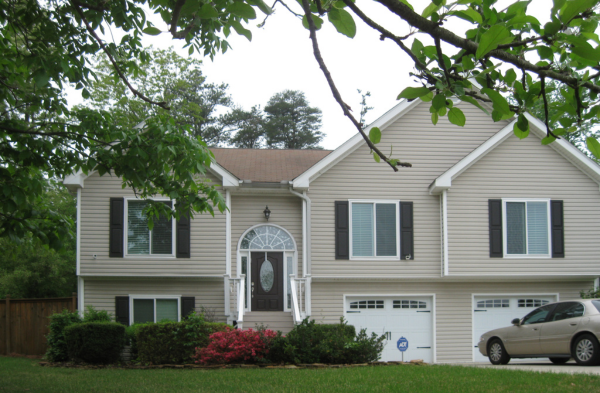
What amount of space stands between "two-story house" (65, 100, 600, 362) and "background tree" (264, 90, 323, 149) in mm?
26344

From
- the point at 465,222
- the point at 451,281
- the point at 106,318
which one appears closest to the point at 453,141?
the point at 465,222

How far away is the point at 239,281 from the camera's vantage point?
1596 cm

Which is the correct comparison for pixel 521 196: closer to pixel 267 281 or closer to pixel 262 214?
pixel 262 214

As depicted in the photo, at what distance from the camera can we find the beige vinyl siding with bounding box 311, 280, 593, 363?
16.5 m

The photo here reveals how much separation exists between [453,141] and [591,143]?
15.1m

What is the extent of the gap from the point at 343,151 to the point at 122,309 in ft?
24.7

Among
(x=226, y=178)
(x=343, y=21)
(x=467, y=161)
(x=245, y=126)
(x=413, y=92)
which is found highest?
(x=245, y=126)

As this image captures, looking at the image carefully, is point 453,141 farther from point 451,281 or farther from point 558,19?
point 558,19

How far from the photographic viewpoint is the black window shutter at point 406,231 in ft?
54.1

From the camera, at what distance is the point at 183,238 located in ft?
52.5

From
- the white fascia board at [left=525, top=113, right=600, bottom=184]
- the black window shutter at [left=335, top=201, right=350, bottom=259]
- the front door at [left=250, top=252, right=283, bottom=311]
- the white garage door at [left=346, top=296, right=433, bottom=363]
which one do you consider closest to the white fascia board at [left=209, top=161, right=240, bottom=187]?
the front door at [left=250, top=252, right=283, bottom=311]

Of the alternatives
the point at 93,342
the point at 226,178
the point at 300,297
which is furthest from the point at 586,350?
the point at 93,342

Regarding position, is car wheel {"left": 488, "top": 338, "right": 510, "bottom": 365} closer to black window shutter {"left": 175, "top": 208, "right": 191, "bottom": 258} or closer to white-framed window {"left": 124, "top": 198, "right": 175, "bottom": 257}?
black window shutter {"left": 175, "top": 208, "right": 191, "bottom": 258}

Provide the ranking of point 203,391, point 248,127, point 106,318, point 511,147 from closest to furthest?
point 203,391
point 106,318
point 511,147
point 248,127
